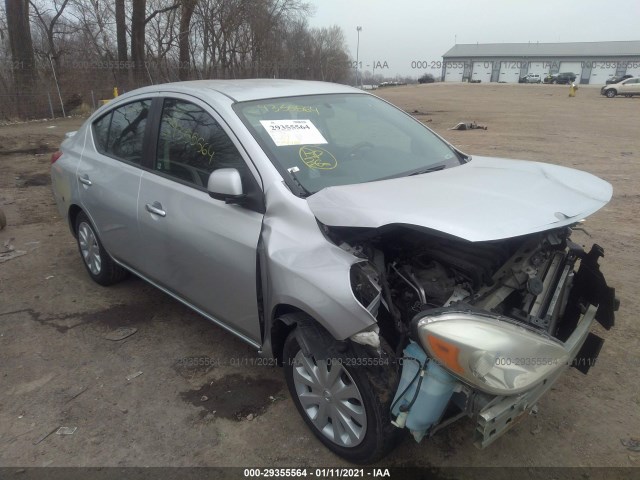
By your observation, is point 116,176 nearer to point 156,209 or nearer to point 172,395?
point 156,209

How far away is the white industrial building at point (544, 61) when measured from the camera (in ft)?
242

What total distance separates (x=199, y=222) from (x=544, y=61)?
8763 centimetres

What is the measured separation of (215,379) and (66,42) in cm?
3137

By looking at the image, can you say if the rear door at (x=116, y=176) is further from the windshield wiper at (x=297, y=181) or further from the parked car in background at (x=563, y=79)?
the parked car in background at (x=563, y=79)

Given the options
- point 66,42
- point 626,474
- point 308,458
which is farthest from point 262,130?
point 66,42

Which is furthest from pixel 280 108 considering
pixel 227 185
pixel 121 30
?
pixel 121 30

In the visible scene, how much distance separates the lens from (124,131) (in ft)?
12.2

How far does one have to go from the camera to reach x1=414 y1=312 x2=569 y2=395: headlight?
1.77m

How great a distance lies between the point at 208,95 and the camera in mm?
2975

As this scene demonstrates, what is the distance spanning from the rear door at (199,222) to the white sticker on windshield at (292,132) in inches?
8.9

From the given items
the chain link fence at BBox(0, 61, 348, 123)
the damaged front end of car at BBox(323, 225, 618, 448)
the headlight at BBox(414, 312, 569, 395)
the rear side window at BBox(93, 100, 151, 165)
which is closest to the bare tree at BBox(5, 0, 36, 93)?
the chain link fence at BBox(0, 61, 348, 123)

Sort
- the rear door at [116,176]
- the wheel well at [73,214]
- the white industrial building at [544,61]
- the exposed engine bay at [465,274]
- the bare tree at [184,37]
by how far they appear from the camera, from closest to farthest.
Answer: the exposed engine bay at [465,274]
the rear door at [116,176]
the wheel well at [73,214]
the bare tree at [184,37]
the white industrial building at [544,61]

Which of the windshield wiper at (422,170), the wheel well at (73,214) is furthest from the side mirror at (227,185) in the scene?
the wheel well at (73,214)

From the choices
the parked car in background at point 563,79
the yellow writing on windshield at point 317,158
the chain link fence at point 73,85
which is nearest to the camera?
the yellow writing on windshield at point 317,158
